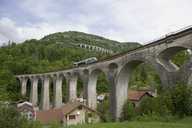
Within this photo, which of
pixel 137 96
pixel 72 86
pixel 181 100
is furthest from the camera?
pixel 72 86

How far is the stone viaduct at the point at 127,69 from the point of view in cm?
1749

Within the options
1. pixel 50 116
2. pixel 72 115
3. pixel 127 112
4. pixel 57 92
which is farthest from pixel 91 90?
pixel 57 92

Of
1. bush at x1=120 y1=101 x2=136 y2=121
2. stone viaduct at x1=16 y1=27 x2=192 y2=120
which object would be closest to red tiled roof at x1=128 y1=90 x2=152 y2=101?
stone viaduct at x1=16 y1=27 x2=192 y2=120

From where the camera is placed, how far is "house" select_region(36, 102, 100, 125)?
84.6 ft

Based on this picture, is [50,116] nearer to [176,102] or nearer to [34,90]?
[176,102]

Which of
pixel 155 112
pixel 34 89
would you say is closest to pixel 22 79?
pixel 34 89

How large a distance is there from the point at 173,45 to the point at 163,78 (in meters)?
2.63

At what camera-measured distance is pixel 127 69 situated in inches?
Result: 1002

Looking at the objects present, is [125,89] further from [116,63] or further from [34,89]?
[34,89]

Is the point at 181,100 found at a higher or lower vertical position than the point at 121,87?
lower

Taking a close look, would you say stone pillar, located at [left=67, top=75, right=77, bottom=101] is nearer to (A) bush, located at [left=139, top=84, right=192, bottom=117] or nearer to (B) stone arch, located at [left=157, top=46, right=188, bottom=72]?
(B) stone arch, located at [left=157, top=46, right=188, bottom=72]

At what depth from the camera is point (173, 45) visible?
17953 mm

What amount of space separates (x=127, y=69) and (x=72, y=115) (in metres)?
7.21

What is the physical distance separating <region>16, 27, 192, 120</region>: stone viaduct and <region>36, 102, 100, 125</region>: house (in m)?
2.50
